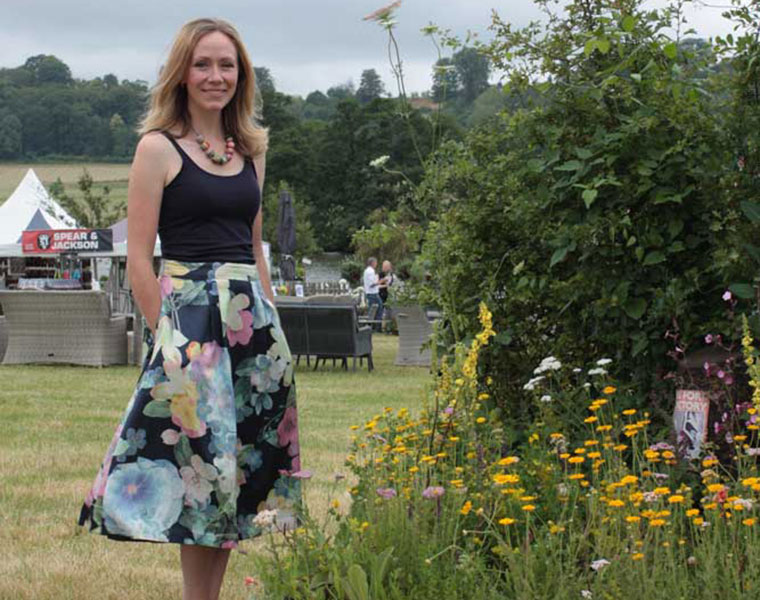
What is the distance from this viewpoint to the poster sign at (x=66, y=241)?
24.4m

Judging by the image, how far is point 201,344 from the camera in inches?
126

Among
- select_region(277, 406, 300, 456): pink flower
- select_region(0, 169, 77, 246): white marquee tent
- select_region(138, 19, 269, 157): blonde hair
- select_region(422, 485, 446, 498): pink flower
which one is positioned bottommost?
select_region(422, 485, 446, 498): pink flower

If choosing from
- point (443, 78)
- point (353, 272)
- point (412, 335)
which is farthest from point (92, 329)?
point (353, 272)

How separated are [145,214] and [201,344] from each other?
1.23ft

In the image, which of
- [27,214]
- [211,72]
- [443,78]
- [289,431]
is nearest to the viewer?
[211,72]

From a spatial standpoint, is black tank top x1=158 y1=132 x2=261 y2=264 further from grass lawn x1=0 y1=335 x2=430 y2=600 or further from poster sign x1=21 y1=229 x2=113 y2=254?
poster sign x1=21 y1=229 x2=113 y2=254

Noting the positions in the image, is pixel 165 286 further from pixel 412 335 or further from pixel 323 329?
pixel 412 335

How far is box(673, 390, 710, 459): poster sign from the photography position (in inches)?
142

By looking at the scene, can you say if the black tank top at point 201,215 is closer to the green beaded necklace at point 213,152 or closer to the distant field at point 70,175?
the green beaded necklace at point 213,152

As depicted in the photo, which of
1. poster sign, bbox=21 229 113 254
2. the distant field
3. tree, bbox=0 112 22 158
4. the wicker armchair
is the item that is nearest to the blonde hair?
the wicker armchair

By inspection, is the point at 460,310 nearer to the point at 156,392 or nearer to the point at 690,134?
the point at 690,134

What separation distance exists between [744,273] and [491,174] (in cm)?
145

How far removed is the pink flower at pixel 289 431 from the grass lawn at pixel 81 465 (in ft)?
1.60

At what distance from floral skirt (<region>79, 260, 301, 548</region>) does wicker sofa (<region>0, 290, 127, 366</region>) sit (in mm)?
10531
